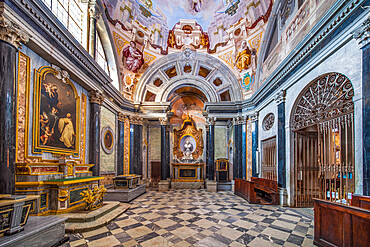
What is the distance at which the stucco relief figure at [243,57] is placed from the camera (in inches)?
459

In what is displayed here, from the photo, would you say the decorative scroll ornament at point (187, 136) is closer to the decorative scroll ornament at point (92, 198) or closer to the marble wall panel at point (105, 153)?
the marble wall panel at point (105, 153)

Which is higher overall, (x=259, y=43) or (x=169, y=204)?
(x=259, y=43)

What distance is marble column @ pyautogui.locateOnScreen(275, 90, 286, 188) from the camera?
773 cm

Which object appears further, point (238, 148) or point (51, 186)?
point (238, 148)

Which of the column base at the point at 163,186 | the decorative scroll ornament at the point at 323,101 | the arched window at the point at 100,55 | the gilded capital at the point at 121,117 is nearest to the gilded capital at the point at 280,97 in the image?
the decorative scroll ornament at the point at 323,101

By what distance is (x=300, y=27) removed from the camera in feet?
22.7

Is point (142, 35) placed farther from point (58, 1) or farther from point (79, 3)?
point (58, 1)

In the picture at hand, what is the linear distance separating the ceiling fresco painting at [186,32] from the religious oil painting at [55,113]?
17.6 ft

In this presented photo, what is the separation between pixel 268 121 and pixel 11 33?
991 cm

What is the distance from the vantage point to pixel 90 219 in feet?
17.5

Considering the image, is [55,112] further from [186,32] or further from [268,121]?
[186,32]

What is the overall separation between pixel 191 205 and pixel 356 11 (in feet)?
25.5

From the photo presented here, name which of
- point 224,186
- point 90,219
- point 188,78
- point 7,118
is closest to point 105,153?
point 90,219

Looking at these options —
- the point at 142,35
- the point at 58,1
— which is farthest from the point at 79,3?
the point at 142,35
